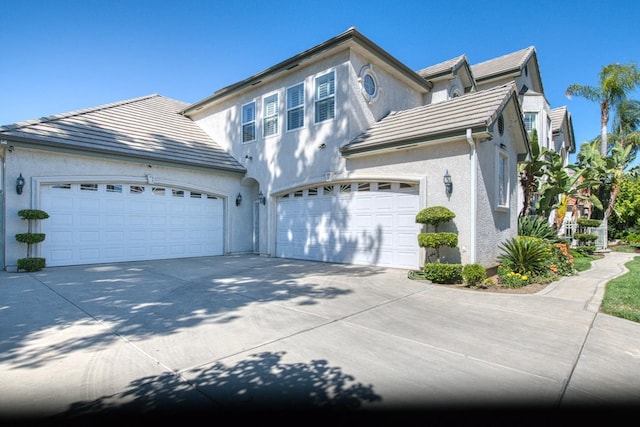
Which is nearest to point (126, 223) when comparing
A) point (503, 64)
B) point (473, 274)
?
point (473, 274)

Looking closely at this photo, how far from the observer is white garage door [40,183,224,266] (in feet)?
34.5

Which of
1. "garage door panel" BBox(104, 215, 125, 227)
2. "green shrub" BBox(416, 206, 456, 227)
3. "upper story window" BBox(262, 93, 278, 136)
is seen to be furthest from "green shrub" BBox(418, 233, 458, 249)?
"garage door panel" BBox(104, 215, 125, 227)

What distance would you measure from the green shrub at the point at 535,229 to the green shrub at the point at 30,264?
15.7m

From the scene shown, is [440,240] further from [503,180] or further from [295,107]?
[295,107]

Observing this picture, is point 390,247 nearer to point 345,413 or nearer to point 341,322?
point 341,322

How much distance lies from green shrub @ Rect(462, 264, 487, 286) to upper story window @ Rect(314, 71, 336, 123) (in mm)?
6644

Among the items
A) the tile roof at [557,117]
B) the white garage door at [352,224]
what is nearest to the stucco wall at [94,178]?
the white garage door at [352,224]

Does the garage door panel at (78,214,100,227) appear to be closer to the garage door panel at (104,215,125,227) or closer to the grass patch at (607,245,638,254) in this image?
the garage door panel at (104,215,125,227)

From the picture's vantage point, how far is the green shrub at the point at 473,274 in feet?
25.3

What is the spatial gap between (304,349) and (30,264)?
980 centimetres

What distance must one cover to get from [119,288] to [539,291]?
9295 mm

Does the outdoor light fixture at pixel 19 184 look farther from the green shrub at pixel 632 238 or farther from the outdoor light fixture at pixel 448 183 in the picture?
the green shrub at pixel 632 238

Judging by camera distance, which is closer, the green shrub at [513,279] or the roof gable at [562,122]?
the green shrub at [513,279]

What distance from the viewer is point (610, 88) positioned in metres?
20.9
